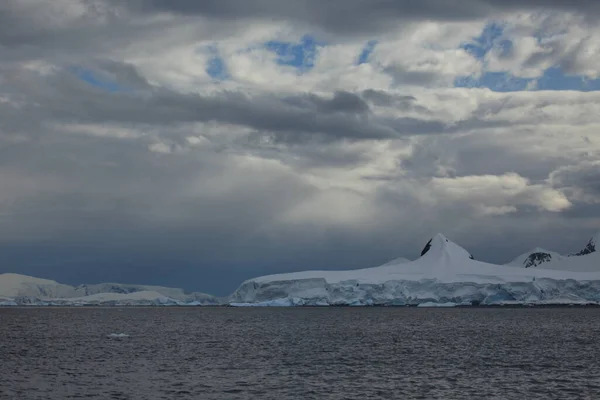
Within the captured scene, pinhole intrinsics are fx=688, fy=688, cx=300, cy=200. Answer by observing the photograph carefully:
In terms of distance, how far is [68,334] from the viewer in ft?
282

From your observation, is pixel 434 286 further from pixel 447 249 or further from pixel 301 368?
pixel 301 368

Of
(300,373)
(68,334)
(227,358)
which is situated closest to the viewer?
(300,373)

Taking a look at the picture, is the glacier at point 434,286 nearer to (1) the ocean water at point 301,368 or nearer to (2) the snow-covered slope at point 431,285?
(2) the snow-covered slope at point 431,285

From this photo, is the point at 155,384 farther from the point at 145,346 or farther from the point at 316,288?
the point at 316,288

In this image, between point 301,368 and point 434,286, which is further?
point 434,286

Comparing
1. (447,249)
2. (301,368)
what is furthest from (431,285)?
(301,368)

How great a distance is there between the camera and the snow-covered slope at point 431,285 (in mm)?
169875

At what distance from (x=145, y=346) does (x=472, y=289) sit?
121 meters

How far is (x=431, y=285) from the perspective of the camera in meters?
174

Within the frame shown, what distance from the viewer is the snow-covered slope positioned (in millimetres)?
169875

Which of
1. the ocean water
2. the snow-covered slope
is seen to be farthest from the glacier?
the ocean water

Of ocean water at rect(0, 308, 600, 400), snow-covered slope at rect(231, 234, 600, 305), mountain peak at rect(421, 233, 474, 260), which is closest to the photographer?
ocean water at rect(0, 308, 600, 400)

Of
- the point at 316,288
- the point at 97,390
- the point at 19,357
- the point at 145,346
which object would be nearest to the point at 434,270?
the point at 316,288

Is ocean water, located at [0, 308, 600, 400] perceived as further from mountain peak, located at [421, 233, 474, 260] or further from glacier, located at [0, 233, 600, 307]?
mountain peak, located at [421, 233, 474, 260]
